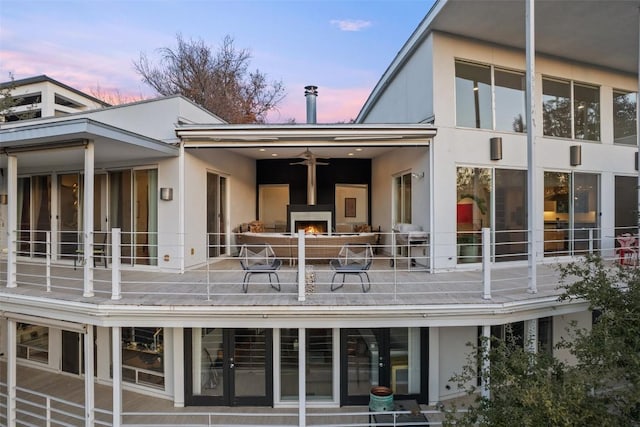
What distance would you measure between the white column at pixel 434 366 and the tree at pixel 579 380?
8.43ft

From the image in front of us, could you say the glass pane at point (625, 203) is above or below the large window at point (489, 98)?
below

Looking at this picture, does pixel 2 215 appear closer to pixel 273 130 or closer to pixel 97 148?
pixel 97 148

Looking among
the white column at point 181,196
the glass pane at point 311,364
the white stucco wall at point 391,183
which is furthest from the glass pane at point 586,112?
the white column at point 181,196

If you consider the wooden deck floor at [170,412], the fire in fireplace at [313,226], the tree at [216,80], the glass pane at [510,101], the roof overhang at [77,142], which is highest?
the tree at [216,80]

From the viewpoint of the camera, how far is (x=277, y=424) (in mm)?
5934

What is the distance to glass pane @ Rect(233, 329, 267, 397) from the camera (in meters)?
6.57

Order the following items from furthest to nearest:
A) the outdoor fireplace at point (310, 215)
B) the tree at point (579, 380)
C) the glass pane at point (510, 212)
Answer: the outdoor fireplace at point (310, 215)
the glass pane at point (510, 212)
the tree at point (579, 380)

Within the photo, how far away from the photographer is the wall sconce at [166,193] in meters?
7.17

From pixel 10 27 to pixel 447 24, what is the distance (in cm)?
1143

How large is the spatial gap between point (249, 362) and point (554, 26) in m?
8.38

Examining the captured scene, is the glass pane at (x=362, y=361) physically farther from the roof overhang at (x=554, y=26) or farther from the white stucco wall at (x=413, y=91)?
the roof overhang at (x=554, y=26)

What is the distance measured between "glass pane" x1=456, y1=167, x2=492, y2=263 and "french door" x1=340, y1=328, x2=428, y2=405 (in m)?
1.87

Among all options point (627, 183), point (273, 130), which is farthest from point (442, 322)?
point (627, 183)

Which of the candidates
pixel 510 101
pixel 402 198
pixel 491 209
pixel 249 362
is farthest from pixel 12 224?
pixel 510 101
